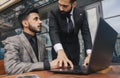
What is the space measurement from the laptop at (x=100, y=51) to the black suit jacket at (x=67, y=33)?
536mm

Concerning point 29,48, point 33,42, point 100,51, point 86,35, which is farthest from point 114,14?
point 100,51

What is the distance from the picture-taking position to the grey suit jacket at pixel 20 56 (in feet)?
4.52

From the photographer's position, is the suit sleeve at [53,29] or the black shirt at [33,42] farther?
the black shirt at [33,42]

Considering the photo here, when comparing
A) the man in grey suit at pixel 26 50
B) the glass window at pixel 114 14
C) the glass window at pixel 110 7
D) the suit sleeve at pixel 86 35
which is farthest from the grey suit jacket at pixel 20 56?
the glass window at pixel 110 7

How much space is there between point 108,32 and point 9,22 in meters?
8.03

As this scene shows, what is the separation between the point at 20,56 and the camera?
1672mm

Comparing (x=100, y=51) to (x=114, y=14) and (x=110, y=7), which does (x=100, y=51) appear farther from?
(x=110, y=7)

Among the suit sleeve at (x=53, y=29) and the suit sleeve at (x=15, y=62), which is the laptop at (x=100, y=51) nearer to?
the suit sleeve at (x=15, y=62)

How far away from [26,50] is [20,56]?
6 centimetres

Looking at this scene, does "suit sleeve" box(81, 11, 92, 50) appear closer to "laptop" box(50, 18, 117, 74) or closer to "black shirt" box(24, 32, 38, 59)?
"black shirt" box(24, 32, 38, 59)

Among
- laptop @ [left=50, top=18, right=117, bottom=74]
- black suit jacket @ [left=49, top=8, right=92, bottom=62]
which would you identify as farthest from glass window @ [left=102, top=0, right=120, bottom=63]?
laptop @ [left=50, top=18, right=117, bottom=74]

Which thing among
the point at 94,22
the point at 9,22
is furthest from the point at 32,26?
the point at 9,22

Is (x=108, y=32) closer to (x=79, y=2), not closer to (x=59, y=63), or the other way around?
(x=59, y=63)

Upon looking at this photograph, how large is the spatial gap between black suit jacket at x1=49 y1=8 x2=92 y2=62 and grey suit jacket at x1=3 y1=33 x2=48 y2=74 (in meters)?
0.15
